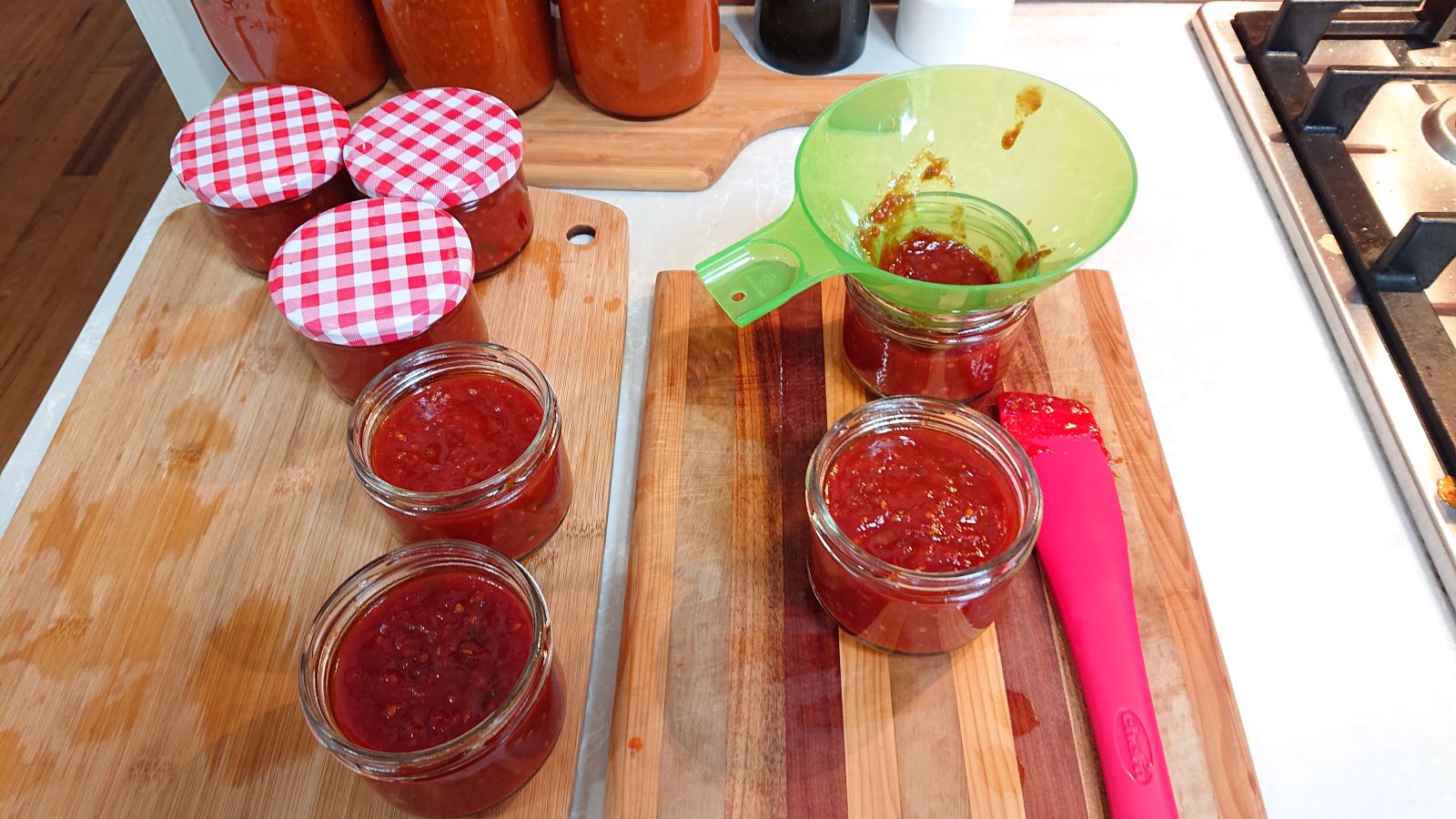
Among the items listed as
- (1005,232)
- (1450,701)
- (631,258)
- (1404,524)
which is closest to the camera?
(1450,701)

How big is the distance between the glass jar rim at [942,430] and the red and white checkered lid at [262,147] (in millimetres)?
702

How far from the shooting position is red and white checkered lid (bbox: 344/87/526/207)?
3.44 ft

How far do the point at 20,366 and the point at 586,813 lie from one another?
2.17 m

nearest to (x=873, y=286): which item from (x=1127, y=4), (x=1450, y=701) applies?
(x=1450, y=701)

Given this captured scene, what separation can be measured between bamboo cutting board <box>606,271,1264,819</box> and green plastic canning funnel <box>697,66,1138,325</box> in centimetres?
14

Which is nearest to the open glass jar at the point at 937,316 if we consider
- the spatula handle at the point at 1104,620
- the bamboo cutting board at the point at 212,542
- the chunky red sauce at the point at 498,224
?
the spatula handle at the point at 1104,620

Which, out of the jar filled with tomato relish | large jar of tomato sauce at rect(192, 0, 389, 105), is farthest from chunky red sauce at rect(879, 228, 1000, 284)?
large jar of tomato sauce at rect(192, 0, 389, 105)

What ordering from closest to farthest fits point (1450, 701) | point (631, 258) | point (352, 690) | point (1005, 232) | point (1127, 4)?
point (352, 690) < point (1450, 701) < point (1005, 232) < point (631, 258) < point (1127, 4)

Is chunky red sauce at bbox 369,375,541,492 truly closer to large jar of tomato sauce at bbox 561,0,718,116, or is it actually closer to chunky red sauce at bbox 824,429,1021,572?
chunky red sauce at bbox 824,429,1021,572

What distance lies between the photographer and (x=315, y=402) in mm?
1025

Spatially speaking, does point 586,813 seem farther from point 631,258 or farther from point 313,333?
point 631,258

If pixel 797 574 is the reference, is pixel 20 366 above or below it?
below

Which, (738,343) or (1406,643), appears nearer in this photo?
(1406,643)

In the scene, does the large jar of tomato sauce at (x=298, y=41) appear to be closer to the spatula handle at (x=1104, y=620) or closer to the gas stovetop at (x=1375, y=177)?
the spatula handle at (x=1104, y=620)
